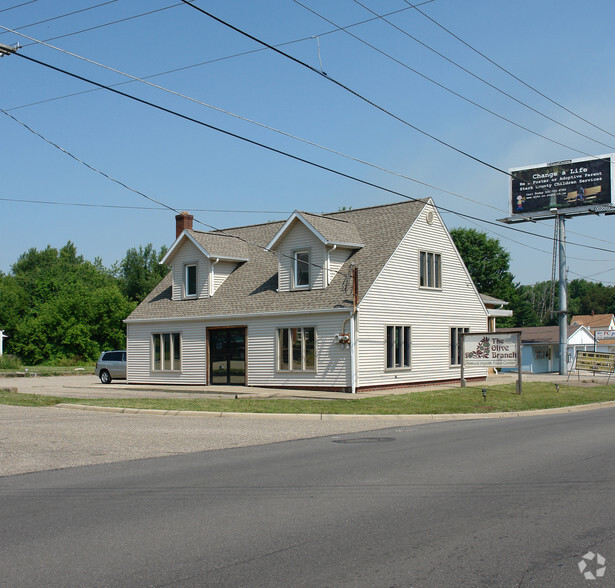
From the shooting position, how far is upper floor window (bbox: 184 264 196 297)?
34000 millimetres

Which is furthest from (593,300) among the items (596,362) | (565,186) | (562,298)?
(596,362)

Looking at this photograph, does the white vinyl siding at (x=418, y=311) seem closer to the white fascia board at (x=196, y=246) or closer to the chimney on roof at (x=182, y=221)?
the white fascia board at (x=196, y=246)

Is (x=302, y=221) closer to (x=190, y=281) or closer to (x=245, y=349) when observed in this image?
(x=245, y=349)

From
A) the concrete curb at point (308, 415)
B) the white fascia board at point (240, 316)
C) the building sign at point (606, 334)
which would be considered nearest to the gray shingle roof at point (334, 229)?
the white fascia board at point (240, 316)

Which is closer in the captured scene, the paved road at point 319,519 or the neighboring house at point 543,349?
the paved road at point 319,519

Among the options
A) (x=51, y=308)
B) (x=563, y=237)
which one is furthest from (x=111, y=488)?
(x=51, y=308)

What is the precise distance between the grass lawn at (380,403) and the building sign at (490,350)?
3.80ft

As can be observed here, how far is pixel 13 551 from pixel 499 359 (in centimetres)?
2218

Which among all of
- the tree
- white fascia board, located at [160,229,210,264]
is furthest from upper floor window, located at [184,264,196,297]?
the tree

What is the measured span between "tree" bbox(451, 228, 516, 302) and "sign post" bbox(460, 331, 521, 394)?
4810 centimetres

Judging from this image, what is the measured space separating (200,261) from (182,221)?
486 centimetres

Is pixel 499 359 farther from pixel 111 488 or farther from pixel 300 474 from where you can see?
pixel 111 488

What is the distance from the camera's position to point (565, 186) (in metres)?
48.8

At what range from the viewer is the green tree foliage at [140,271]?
9706 centimetres
